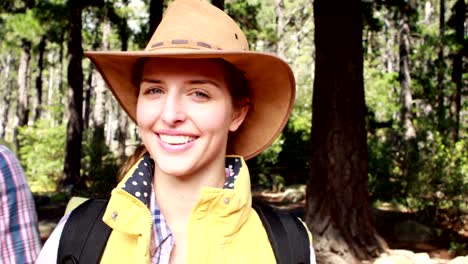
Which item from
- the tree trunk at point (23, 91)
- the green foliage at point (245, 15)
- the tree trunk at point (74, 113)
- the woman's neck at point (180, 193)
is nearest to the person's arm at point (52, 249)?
the woman's neck at point (180, 193)

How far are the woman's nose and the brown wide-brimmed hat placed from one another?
0.10 metres

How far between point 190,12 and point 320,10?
4.90 m

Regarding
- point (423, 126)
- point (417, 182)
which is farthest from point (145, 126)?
point (423, 126)

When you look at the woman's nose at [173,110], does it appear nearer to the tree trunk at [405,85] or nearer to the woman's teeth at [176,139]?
the woman's teeth at [176,139]

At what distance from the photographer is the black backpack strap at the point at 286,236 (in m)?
1.44

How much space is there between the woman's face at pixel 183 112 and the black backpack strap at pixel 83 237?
8.2 inches

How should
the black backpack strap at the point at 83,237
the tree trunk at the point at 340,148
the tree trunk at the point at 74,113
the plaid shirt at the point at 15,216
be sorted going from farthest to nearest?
the tree trunk at the point at 74,113 → the tree trunk at the point at 340,148 → the plaid shirt at the point at 15,216 → the black backpack strap at the point at 83,237

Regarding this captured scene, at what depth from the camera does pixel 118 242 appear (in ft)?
4.50

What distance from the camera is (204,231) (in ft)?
4.56

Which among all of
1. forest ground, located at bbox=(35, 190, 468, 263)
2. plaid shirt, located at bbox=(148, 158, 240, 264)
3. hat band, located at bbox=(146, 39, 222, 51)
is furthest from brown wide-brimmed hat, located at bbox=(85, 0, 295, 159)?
forest ground, located at bbox=(35, 190, 468, 263)

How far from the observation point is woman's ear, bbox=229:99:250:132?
1.59 m

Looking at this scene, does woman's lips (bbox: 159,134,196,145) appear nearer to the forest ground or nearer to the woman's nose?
the woman's nose

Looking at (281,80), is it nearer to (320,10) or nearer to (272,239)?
(272,239)

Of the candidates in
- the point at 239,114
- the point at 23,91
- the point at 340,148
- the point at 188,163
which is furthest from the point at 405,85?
the point at 188,163
